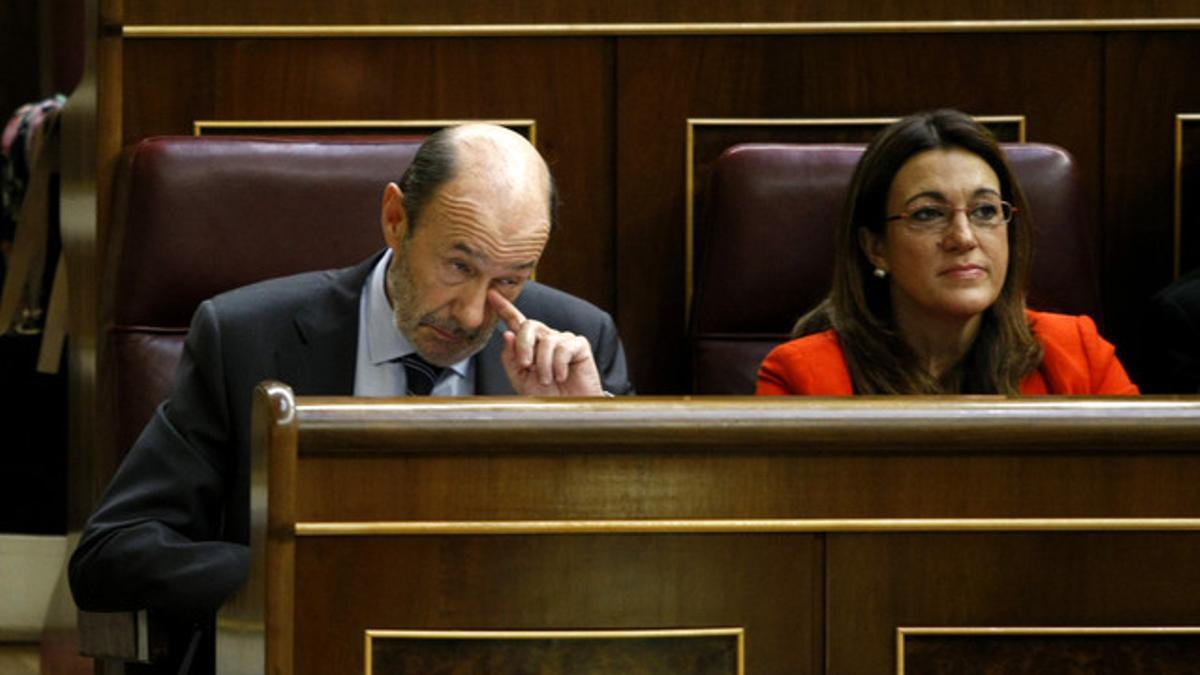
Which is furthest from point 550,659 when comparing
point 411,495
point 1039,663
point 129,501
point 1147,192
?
point 1147,192

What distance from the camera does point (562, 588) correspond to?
110 centimetres

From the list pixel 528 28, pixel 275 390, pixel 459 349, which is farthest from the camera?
pixel 528 28

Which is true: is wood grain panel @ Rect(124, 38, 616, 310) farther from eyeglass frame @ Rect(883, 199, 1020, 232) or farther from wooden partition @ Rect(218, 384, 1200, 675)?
wooden partition @ Rect(218, 384, 1200, 675)

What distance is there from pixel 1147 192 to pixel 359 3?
2.61 ft

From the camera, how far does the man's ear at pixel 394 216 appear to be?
1.61 m

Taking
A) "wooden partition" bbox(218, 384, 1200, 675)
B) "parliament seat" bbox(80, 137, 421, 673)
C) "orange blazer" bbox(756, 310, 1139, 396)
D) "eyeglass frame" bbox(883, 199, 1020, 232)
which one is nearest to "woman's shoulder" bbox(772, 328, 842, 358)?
"orange blazer" bbox(756, 310, 1139, 396)

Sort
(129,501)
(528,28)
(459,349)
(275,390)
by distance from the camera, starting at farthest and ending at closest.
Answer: (528,28) → (459,349) → (129,501) → (275,390)

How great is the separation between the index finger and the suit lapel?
0.37 ft

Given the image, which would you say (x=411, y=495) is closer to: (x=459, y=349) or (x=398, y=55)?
(x=459, y=349)

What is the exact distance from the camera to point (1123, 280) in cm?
204

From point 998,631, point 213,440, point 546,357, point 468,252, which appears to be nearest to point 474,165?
point 468,252

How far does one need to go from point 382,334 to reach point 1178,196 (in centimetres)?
86

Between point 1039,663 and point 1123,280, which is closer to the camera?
point 1039,663

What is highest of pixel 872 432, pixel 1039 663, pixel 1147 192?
pixel 1147 192
